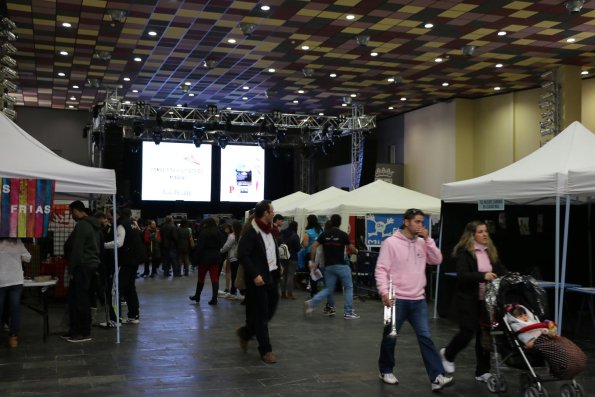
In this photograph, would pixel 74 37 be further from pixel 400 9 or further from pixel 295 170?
pixel 295 170

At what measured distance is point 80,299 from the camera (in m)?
7.23

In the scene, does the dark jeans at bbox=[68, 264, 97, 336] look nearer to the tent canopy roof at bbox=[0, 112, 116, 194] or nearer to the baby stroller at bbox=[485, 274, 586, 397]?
the tent canopy roof at bbox=[0, 112, 116, 194]

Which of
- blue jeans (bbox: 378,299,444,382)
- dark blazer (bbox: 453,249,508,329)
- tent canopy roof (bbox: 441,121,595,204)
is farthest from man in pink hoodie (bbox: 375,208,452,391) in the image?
tent canopy roof (bbox: 441,121,595,204)

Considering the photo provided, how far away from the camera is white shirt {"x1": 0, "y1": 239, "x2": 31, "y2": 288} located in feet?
21.8

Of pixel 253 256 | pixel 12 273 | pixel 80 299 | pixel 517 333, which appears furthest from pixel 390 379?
pixel 12 273

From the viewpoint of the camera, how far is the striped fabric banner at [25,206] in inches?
259

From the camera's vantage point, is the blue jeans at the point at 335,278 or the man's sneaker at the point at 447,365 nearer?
the man's sneaker at the point at 447,365

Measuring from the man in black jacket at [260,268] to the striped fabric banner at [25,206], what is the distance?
217 cm

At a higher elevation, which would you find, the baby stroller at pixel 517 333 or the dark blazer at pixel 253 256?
the dark blazer at pixel 253 256

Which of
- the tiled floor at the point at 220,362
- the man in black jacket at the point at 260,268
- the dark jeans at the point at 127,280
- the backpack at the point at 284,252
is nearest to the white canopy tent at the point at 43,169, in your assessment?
the tiled floor at the point at 220,362

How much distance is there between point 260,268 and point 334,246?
293 centimetres

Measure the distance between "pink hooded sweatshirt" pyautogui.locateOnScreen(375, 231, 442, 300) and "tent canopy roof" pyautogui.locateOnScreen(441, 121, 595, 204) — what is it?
2.42 m

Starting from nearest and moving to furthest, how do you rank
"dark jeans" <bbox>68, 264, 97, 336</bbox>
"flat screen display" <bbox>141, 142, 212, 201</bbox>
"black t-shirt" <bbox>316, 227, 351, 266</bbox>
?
1. "dark jeans" <bbox>68, 264, 97, 336</bbox>
2. "black t-shirt" <bbox>316, 227, 351, 266</bbox>
3. "flat screen display" <bbox>141, 142, 212, 201</bbox>

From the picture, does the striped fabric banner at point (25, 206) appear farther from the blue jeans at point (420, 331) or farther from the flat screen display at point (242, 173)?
the flat screen display at point (242, 173)
